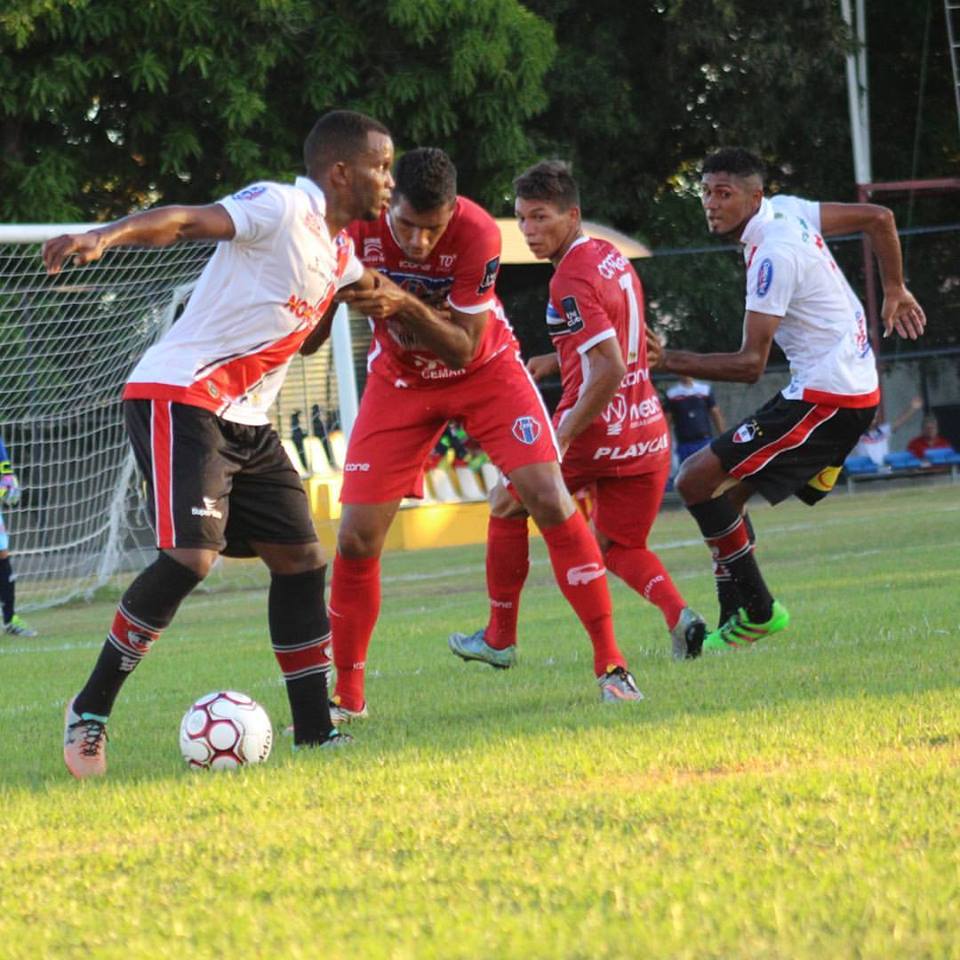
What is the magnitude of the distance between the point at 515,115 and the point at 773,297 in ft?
52.3

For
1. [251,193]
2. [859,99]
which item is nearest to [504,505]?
[251,193]

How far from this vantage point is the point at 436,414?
6.77m

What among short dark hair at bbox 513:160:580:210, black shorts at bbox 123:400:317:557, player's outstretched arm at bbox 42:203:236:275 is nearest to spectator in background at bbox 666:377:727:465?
short dark hair at bbox 513:160:580:210

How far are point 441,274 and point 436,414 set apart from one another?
0.57m

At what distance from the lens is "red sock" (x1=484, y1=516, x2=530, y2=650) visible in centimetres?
770

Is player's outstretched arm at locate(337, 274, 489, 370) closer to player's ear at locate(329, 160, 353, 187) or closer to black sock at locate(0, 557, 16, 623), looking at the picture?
player's ear at locate(329, 160, 353, 187)

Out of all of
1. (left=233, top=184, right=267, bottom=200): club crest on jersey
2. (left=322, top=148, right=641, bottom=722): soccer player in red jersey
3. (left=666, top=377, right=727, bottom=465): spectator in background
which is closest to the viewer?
(left=233, top=184, right=267, bottom=200): club crest on jersey

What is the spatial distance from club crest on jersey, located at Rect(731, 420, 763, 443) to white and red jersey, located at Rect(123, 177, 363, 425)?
10.2ft

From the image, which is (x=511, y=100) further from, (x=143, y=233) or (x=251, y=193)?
(x=143, y=233)

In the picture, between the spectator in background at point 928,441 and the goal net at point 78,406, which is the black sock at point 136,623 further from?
the spectator in background at point 928,441

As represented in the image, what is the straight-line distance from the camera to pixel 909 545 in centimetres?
1406

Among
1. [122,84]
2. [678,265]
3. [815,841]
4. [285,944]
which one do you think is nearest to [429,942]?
[285,944]

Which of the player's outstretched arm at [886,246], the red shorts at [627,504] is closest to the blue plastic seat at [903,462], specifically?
the player's outstretched arm at [886,246]

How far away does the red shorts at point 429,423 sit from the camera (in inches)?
261
